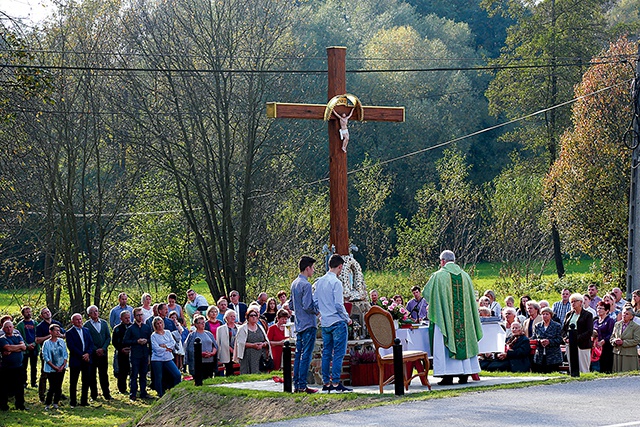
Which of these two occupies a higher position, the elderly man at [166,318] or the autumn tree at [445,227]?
the autumn tree at [445,227]

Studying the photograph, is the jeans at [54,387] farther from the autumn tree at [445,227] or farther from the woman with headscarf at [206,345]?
the autumn tree at [445,227]

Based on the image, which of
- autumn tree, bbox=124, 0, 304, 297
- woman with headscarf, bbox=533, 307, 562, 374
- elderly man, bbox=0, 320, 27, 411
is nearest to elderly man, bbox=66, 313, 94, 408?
elderly man, bbox=0, 320, 27, 411

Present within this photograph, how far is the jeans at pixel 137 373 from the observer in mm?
21000

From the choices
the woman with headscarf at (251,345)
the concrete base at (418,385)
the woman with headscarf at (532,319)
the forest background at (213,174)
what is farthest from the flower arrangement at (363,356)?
the forest background at (213,174)

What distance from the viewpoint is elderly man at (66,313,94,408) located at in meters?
20.7

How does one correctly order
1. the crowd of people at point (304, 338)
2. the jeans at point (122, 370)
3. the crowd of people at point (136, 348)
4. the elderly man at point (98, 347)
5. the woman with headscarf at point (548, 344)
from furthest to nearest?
the jeans at point (122, 370)
the elderly man at point (98, 347)
the crowd of people at point (136, 348)
the woman with headscarf at point (548, 344)
the crowd of people at point (304, 338)

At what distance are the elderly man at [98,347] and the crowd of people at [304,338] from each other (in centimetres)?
2

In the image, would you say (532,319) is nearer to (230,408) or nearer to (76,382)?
(230,408)

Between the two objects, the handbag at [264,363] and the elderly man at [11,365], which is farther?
the elderly man at [11,365]

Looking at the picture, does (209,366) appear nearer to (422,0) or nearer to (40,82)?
(40,82)

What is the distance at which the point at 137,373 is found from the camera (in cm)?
2123

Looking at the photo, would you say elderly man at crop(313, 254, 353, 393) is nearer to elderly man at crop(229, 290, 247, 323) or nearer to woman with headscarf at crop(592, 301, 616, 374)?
woman with headscarf at crop(592, 301, 616, 374)

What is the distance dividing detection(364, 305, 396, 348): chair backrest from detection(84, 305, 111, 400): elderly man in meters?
8.14

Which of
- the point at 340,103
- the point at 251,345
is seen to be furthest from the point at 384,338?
the point at 251,345
